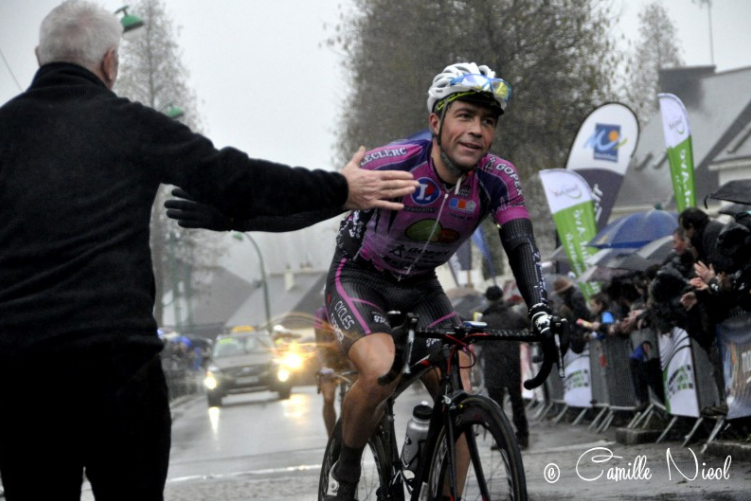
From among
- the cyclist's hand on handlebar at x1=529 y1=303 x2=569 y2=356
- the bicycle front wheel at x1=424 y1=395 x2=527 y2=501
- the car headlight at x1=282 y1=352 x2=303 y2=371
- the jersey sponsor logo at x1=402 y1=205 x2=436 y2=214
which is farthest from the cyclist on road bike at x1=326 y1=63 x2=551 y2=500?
the car headlight at x1=282 y1=352 x2=303 y2=371

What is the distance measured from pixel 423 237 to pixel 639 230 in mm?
12384

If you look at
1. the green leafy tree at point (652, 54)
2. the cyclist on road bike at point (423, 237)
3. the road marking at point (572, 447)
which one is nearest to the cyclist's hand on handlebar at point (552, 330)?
the cyclist on road bike at point (423, 237)

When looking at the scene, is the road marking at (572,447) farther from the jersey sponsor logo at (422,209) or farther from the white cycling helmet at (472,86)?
the white cycling helmet at (472,86)

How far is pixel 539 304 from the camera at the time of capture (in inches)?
203

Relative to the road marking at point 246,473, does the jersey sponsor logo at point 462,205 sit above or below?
above

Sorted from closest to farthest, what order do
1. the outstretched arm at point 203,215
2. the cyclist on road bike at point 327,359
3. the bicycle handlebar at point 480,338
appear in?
the outstretched arm at point 203,215, the bicycle handlebar at point 480,338, the cyclist on road bike at point 327,359

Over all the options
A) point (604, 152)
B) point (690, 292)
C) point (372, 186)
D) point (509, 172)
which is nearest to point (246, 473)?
point (690, 292)

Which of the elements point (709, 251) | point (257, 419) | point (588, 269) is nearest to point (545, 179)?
point (588, 269)

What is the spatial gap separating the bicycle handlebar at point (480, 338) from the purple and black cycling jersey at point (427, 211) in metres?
0.82

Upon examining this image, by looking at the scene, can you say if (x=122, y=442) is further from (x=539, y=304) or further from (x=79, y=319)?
(x=539, y=304)

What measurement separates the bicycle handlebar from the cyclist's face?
94 centimetres

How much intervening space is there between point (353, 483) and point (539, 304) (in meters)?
1.44

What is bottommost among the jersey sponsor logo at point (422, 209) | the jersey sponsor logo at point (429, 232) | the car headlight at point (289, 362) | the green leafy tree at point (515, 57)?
the car headlight at point (289, 362)

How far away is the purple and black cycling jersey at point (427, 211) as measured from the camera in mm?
5797
